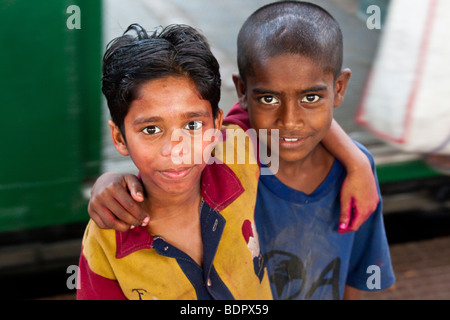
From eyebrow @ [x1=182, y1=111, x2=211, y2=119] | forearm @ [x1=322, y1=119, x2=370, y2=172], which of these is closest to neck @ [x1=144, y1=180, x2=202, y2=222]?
eyebrow @ [x1=182, y1=111, x2=211, y2=119]

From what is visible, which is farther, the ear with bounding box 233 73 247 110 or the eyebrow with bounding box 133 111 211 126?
the ear with bounding box 233 73 247 110

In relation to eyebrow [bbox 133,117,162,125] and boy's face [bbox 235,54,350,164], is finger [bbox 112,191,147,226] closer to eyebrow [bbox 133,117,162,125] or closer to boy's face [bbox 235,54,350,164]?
eyebrow [bbox 133,117,162,125]

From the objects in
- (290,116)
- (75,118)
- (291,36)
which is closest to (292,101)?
(290,116)

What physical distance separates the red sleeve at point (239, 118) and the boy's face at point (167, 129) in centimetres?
30

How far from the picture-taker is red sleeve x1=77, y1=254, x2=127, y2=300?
1.46 metres

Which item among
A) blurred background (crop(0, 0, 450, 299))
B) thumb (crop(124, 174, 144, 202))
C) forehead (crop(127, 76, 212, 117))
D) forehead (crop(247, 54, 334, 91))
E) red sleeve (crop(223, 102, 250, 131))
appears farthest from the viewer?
blurred background (crop(0, 0, 450, 299))

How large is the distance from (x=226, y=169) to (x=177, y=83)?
380mm

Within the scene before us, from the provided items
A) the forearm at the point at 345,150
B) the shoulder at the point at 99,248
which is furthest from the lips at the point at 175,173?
the forearm at the point at 345,150

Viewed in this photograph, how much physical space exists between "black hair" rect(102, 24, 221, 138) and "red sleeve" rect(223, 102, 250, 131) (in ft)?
0.92

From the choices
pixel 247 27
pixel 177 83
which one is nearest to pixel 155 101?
pixel 177 83

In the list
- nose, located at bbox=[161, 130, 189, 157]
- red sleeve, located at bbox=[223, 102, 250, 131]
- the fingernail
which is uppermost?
nose, located at bbox=[161, 130, 189, 157]

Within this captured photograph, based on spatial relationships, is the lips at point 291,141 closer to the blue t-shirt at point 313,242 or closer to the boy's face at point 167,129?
the blue t-shirt at point 313,242

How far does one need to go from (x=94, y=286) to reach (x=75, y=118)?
1.23 m

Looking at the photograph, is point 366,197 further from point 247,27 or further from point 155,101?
point 155,101
